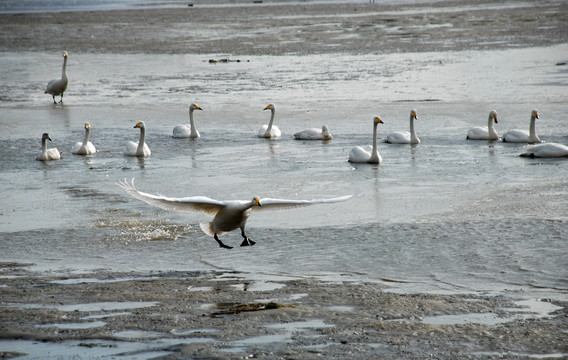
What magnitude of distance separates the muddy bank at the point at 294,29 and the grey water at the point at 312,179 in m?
7.36

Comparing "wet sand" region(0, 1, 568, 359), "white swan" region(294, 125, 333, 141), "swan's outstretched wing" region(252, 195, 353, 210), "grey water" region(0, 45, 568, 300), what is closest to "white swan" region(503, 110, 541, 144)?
"grey water" region(0, 45, 568, 300)

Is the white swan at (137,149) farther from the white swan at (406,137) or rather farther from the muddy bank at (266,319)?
the muddy bank at (266,319)

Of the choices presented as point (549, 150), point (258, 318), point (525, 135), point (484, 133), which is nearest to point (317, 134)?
point (484, 133)

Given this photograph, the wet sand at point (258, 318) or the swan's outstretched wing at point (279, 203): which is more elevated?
the swan's outstretched wing at point (279, 203)

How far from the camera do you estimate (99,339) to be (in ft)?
21.2

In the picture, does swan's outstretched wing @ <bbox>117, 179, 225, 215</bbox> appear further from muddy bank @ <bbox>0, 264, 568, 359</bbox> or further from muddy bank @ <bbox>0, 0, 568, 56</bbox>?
muddy bank @ <bbox>0, 0, 568, 56</bbox>

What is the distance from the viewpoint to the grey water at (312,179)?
872 cm

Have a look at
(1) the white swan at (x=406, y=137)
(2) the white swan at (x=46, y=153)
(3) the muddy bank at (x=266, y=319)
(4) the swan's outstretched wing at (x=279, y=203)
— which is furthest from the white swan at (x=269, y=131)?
(3) the muddy bank at (x=266, y=319)

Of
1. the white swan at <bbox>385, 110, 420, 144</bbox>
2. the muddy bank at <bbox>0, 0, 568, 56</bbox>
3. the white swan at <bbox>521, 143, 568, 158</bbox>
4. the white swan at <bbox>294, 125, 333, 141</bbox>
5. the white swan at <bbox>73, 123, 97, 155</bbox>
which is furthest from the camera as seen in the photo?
the muddy bank at <bbox>0, 0, 568, 56</bbox>

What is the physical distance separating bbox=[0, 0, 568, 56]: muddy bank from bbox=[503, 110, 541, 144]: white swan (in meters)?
16.1

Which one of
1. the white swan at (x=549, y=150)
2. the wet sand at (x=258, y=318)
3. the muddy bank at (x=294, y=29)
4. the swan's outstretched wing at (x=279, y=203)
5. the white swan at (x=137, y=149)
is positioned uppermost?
the muddy bank at (x=294, y=29)

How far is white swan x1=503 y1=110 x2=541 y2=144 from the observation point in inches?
593

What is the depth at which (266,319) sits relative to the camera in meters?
6.87

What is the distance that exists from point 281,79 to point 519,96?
6806mm
